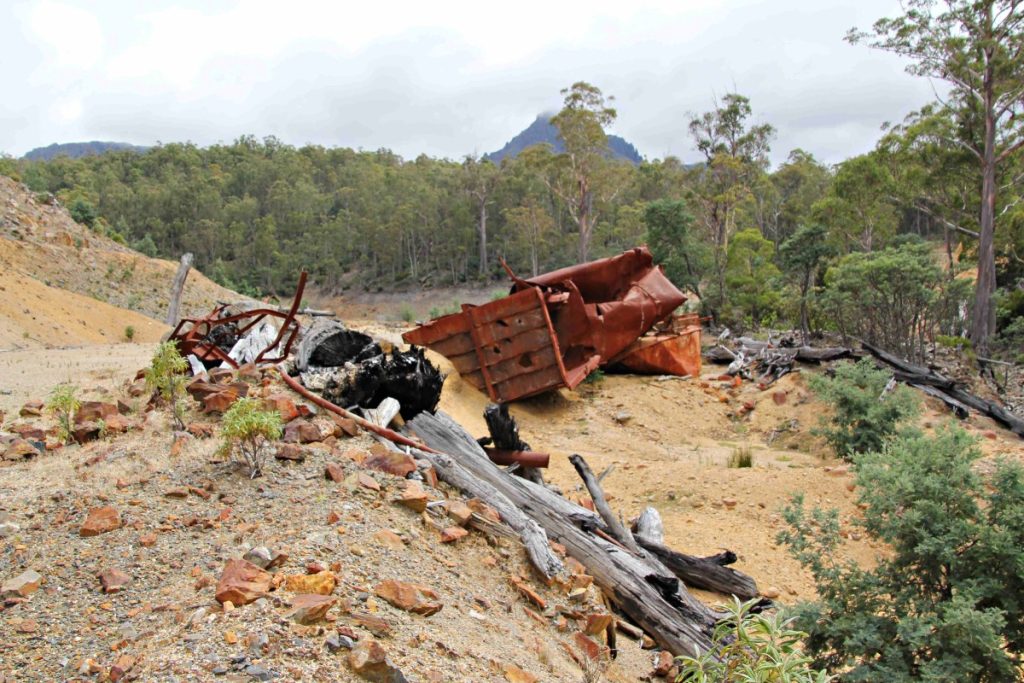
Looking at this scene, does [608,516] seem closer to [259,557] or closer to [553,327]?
[259,557]

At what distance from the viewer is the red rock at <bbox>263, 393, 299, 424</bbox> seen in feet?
14.3

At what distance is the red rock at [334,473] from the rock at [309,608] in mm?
1207

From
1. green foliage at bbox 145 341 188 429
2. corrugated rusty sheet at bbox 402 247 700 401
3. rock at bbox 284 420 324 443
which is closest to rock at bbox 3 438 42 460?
green foliage at bbox 145 341 188 429

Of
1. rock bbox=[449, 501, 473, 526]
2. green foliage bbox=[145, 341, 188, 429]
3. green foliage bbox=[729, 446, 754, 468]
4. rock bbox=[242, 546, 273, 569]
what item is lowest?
green foliage bbox=[729, 446, 754, 468]

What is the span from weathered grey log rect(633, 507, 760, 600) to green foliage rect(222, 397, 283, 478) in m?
2.54

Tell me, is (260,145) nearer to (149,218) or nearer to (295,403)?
(149,218)

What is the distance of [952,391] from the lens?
33.0 ft

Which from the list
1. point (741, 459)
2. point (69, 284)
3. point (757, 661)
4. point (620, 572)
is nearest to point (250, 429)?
point (620, 572)

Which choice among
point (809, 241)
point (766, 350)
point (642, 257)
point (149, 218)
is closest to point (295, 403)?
point (642, 257)

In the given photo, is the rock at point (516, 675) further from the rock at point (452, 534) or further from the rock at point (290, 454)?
the rock at point (290, 454)

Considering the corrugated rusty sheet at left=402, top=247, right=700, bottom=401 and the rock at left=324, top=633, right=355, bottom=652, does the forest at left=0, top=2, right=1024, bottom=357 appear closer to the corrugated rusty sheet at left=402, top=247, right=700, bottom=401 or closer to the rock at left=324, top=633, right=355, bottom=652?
the corrugated rusty sheet at left=402, top=247, right=700, bottom=401

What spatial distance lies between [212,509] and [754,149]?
110 ft

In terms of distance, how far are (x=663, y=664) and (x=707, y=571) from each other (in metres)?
1.28

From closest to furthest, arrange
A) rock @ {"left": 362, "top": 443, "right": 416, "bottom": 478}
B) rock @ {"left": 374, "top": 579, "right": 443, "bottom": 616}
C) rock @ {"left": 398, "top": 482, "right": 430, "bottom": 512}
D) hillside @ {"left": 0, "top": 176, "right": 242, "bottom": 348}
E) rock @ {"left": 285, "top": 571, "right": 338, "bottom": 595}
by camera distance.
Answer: rock @ {"left": 285, "top": 571, "right": 338, "bottom": 595} < rock @ {"left": 374, "top": 579, "right": 443, "bottom": 616} < rock @ {"left": 398, "top": 482, "right": 430, "bottom": 512} < rock @ {"left": 362, "top": 443, "right": 416, "bottom": 478} < hillside @ {"left": 0, "top": 176, "right": 242, "bottom": 348}
